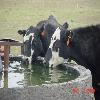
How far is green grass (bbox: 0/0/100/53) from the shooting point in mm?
22788

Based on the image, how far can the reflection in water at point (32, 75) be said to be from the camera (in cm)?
708

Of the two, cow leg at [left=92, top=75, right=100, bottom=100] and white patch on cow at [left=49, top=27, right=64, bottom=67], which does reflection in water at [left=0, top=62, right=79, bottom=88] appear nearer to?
white patch on cow at [left=49, top=27, right=64, bottom=67]

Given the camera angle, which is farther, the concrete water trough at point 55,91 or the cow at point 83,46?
the cow at point 83,46

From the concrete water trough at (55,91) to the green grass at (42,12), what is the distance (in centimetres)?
1208

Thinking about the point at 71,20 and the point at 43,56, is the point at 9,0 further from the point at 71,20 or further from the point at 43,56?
the point at 43,56

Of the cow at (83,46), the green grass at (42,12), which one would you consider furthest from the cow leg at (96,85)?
the green grass at (42,12)

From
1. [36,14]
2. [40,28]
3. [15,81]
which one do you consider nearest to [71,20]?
[36,14]

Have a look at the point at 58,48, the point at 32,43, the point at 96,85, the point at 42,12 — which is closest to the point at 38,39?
the point at 32,43

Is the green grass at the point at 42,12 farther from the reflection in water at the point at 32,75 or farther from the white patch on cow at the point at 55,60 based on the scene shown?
the reflection in water at the point at 32,75

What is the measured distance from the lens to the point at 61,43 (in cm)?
932

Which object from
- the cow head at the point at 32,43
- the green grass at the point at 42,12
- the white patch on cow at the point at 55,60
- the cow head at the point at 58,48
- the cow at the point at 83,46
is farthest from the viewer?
the green grass at the point at 42,12

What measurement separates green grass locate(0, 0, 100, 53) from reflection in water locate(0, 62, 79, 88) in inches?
402

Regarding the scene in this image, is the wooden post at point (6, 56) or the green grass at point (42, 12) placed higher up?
the wooden post at point (6, 56)

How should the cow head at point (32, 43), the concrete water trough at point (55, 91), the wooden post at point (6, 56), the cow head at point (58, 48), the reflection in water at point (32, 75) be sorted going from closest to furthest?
the concrete water trough at point (55, 91), the reflection in water at point (32, 75), the wooden post at point (6, 56), the cow head at point (58, 48), the cow head at point (32, 43)
